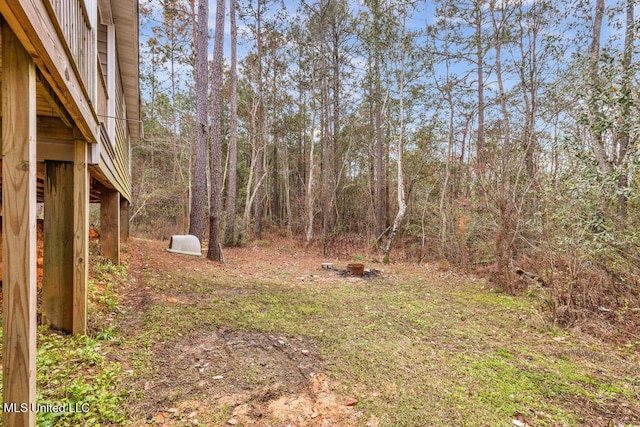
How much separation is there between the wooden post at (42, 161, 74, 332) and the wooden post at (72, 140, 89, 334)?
139mm

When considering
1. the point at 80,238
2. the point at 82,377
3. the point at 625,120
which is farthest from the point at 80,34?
the point at 625,120

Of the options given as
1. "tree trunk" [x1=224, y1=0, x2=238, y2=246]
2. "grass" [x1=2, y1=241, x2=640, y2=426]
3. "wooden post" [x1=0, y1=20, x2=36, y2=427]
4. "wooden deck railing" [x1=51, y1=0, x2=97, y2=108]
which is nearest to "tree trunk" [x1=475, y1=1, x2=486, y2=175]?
"grass" [x1=2, y1=241, x2=640, y2=426]

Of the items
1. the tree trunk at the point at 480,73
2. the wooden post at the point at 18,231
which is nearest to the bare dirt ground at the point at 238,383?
the wooden post at the point at 18,231

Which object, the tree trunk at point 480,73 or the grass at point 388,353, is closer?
the grass at point 388,353

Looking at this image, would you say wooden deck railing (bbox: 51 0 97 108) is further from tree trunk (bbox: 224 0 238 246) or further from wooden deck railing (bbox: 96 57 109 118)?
tree trunk (bbox: 224 0 238 246)

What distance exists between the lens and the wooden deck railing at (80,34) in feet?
6.28

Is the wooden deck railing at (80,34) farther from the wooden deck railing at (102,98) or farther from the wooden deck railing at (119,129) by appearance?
the wooden deck railing at (119,129)

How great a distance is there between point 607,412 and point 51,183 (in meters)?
5.16

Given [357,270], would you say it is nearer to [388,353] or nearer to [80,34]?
[388,353]

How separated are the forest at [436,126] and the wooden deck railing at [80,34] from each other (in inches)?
216

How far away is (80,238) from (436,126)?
14.5 metres

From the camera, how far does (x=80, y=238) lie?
2.90 meters

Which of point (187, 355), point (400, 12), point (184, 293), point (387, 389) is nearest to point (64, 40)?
point (187, 355)

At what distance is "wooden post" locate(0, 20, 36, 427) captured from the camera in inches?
56.9
